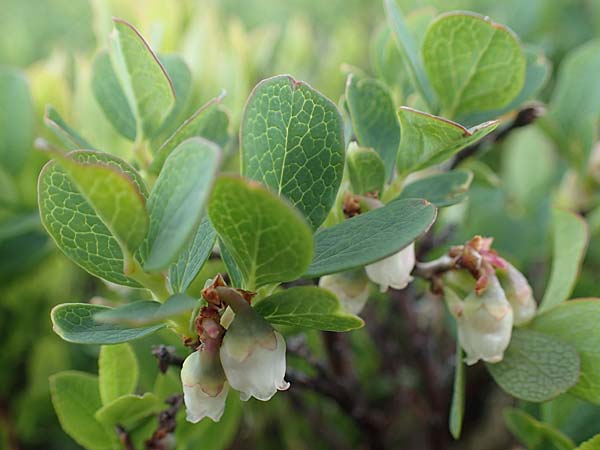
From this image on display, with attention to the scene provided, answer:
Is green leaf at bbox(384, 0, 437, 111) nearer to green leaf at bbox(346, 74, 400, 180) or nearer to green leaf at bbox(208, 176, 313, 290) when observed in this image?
green leaf at bbox(346, 74, 400, 180)

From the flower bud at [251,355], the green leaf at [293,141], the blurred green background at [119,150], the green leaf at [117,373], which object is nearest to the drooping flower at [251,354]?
the flower bud at [251,355]

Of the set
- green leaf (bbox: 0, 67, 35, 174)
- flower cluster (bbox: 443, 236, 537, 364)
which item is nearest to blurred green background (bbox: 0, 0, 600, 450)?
green leaf (bbox: 0, 67, 35, 174)

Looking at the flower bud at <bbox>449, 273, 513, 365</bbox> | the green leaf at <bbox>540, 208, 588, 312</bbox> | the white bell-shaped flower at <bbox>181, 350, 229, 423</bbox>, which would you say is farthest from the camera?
the green leaf at <bbox>540, 208, 588, 312</bbox>

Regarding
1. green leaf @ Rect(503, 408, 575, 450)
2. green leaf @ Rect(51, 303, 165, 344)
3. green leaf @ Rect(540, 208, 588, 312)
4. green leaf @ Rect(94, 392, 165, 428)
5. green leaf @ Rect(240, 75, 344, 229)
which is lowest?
green leaf @ Rect(503, 408, 575, 450)

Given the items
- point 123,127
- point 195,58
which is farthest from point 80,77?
point 123,127

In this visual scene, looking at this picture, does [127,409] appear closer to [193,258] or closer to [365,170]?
[193,258]

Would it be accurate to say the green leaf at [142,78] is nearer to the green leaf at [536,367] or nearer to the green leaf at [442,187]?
the green leaf at [442,187]

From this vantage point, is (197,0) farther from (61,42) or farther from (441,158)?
(441,158)
